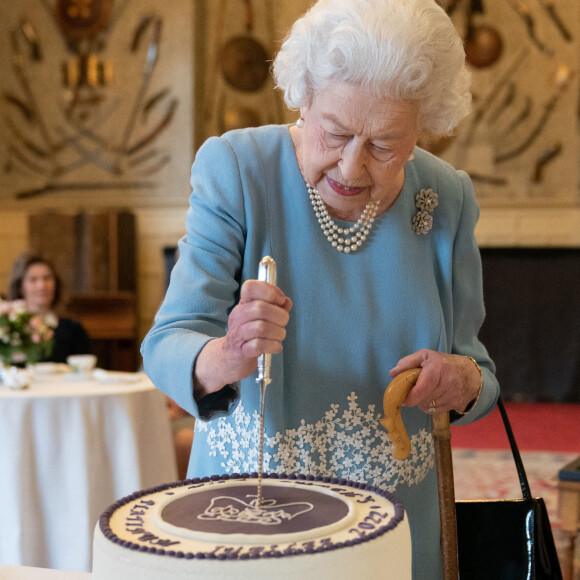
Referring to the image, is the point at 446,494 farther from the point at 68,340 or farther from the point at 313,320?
the point at 68,340

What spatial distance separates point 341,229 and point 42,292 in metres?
4.97

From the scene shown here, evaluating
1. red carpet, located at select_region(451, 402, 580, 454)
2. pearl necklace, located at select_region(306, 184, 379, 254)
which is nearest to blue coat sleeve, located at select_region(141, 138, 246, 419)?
pearl necklace, located at select_region(306, 184, 379, 254)

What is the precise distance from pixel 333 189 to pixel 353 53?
237 mm

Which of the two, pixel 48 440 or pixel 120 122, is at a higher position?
pixel 120 122

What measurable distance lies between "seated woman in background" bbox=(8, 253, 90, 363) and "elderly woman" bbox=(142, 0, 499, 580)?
468 centimetres

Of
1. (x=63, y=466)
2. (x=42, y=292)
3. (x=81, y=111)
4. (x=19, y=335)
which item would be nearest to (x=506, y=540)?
(x=63, y=466)

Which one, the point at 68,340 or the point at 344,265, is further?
the point at 68,340

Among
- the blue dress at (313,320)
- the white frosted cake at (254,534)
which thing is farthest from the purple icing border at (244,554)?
the blue dress at (313,320)

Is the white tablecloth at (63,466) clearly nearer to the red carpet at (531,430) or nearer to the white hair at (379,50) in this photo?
the white hair at (379,50)

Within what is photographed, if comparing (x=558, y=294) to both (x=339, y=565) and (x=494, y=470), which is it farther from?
(x=339, y=565)

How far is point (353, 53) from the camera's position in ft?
4.21

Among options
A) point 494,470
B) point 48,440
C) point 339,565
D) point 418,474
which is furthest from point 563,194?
point 339,565

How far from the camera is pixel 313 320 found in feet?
4.74

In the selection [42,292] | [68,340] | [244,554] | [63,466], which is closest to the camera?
[244,554]
